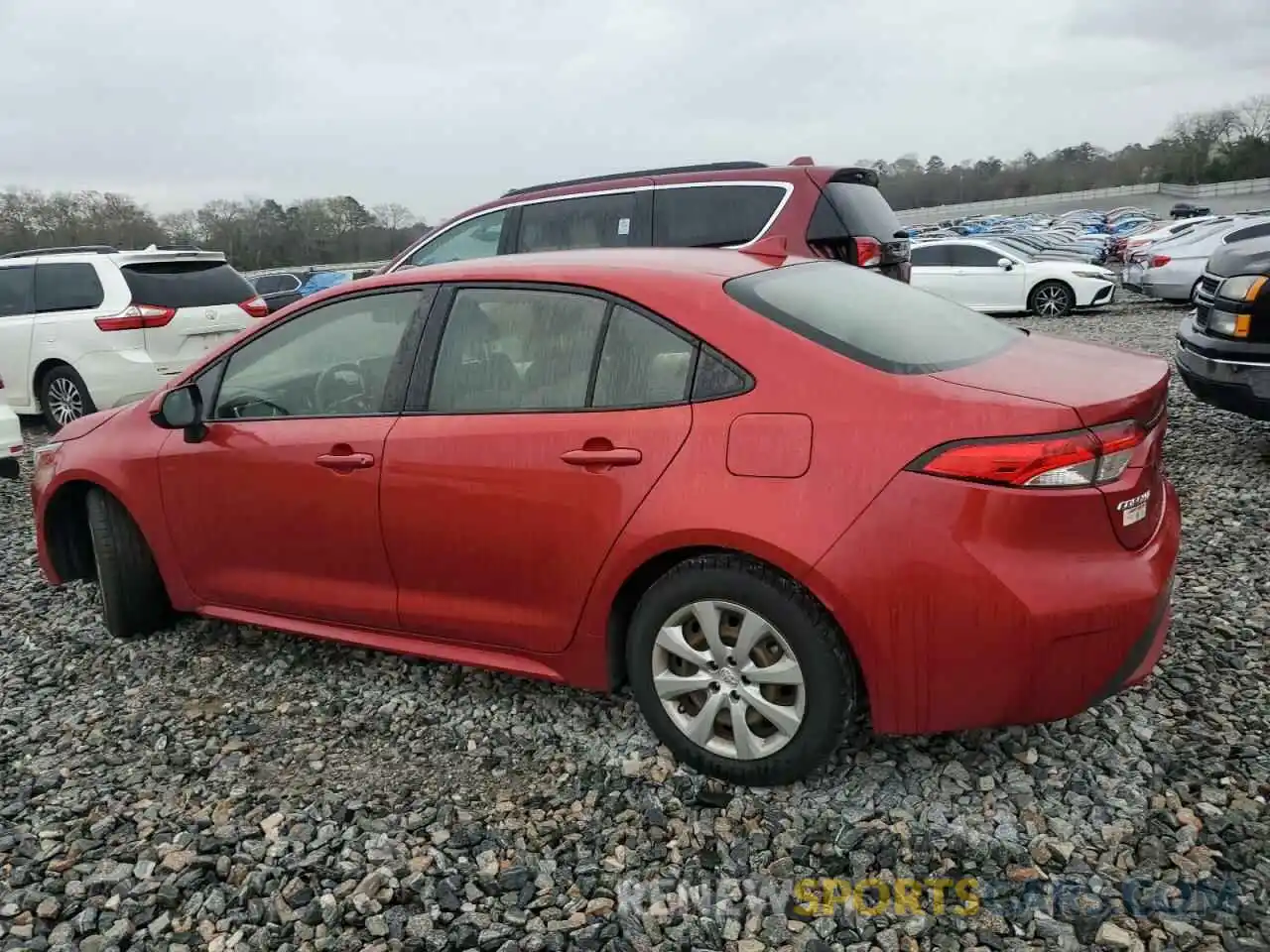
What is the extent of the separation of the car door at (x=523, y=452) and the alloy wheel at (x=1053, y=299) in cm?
1416

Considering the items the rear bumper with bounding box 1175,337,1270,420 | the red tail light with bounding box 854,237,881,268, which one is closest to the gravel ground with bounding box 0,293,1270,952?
the rear bumper with bounding box 1175,337,1270,420

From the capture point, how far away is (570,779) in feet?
9.18

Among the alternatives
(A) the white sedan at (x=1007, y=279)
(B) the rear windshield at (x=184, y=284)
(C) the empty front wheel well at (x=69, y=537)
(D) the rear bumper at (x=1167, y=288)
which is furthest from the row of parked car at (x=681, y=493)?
(D) the rear bumper at (x=1167, y=288)

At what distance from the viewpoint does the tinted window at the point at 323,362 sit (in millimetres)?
3158

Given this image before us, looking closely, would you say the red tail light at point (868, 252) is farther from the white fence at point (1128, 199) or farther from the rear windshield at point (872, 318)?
the white fence at point (1128, 199)

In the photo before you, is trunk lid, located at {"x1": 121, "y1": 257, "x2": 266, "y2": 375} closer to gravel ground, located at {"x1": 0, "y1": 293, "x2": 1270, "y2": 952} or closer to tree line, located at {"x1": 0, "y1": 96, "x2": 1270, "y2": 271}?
gravel ground, located at {"x1": 0, "y1": 293, "x2": 1270, "y2": 952}

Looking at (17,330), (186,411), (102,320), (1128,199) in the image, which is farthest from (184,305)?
(1128,199)

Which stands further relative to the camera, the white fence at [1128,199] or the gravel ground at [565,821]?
the white fence at [1128,199]

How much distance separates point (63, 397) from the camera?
8219 mm

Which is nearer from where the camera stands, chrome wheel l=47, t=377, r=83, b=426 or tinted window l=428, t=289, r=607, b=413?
tinted window l=428, t=289, r=607, b=413

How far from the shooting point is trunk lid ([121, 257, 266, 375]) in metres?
7.85

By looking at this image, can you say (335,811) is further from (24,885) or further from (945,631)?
(945,631)

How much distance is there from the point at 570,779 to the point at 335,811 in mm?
689

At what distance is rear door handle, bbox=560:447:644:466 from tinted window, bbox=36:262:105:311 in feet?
23.0
